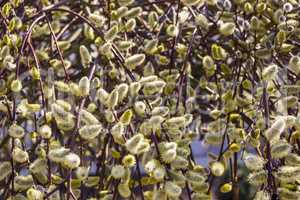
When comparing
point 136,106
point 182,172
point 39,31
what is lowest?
point 182,172

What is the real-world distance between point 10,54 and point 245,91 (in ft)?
1.69

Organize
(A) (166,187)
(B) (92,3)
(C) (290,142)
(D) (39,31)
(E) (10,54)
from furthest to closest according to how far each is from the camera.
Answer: (B) (92,3), (D) (39,31), (E) (10,54), (C) (290,142), (A) (166,187)

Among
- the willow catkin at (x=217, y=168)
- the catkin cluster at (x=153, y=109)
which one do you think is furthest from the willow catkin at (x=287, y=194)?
the willow catkin at (x=217, y=168)

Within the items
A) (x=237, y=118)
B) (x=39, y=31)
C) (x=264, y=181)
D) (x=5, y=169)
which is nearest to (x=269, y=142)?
(x=264, y=181)

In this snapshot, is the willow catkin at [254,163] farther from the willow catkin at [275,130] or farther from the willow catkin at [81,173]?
the willow catkin at [81,173]

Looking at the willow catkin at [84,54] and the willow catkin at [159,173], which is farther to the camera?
the willow catkin at [84,54]

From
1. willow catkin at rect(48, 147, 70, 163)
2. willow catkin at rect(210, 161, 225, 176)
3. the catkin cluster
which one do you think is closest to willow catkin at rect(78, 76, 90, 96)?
the catkin cluster

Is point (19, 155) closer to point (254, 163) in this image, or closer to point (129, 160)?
point (129, 160)

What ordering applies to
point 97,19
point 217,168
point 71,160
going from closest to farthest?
point 71,160 < point 217,168 < point 97,19

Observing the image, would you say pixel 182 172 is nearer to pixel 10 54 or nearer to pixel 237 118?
pixel 237 118

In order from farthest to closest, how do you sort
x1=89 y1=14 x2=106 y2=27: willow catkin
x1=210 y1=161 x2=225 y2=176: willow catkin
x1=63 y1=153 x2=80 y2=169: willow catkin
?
x1=89 y1=14 x2=106 y2=27: willow catkin
x1=210 y1=161 x2=225 y2=176: willow catkin
x1=63 y1=153 x2=80 y2=169: willow catkin

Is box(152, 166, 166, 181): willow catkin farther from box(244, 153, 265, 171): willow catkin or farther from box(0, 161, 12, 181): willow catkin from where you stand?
box(0, 161, 12, 181): willow catkin

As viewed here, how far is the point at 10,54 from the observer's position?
47.8 inches

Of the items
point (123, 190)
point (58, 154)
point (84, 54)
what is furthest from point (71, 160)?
point (84, 54)
